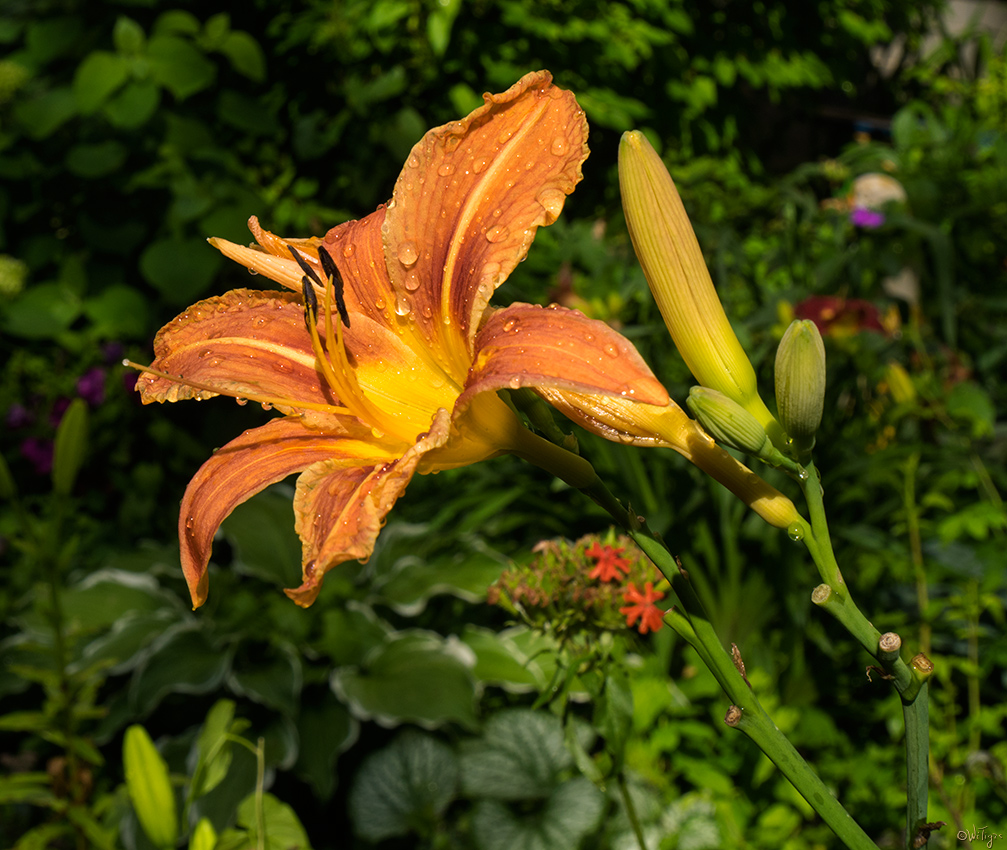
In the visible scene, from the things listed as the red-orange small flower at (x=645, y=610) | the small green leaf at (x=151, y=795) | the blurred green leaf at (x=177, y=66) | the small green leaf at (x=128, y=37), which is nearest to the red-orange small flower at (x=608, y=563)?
the red-orange small flower at (x=645, y=610)

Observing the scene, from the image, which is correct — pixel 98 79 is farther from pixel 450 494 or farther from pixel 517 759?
pixel 517 759

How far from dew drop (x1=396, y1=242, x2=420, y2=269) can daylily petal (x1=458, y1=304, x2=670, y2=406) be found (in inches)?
6.8

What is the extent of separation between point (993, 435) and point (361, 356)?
2184 mm

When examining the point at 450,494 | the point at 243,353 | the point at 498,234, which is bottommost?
the point at 450,494

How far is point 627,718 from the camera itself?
1.06m

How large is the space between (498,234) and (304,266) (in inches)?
8.0

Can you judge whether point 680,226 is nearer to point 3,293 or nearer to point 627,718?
point 627,718

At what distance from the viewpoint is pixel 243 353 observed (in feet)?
2.68

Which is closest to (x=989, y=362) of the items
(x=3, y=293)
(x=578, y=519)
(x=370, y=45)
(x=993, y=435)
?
(x=993, y=435)

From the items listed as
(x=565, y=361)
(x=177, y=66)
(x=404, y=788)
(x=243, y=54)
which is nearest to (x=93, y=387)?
(x=177, y=66)

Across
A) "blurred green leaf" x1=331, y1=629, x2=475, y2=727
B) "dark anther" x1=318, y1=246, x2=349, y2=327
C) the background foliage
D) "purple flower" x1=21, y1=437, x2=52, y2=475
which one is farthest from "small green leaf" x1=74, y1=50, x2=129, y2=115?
"dark anther" x1=318, y1=246, x2=349, y2=327

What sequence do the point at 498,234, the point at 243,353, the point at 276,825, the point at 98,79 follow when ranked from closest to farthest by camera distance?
the point at 498,234 < the point at 243,353 < the point at 276,825 < the point at 98,79

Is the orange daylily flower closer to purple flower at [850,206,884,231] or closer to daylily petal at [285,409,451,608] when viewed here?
daylily petal at [285,409,451,608]

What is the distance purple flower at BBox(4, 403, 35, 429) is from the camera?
311 cm
